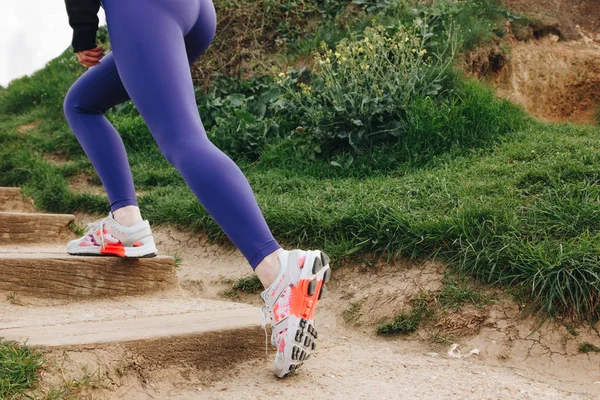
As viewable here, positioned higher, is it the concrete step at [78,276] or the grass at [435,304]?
the concrete step at [78,276]

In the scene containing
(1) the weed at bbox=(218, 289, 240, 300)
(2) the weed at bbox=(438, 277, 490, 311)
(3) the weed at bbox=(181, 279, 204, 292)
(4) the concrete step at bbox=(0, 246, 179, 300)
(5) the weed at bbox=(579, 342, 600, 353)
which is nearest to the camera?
(5) the weed at bbox=(579, 342, 600, 353)

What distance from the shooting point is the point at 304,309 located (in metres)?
1.99

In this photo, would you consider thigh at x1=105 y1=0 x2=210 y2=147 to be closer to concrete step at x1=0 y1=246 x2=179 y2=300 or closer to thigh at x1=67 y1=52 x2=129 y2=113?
thigh at x1=67 y1=52 x2=129 y2=113

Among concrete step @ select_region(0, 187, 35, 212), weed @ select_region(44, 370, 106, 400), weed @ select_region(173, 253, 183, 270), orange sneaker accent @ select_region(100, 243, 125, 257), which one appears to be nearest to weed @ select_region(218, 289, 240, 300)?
weed @ select_region(173, 253, 183, 270)

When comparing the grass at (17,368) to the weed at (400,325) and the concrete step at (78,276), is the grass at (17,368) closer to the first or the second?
the concrete step at (78,276)

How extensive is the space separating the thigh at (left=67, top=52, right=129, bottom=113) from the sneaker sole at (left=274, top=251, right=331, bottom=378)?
1162 mm

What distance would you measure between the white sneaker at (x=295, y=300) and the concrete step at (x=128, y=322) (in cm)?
30

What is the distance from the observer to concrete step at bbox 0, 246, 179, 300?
8.63ft

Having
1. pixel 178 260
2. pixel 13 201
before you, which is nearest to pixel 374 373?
pixel 178 260

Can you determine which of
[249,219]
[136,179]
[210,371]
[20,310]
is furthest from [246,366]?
[136,179]

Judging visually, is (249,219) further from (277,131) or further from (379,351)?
(277,131)

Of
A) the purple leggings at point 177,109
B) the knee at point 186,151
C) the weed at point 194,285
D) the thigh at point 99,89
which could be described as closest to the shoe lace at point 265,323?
the purple leggings at point 177,109

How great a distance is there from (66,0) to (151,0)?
318mm

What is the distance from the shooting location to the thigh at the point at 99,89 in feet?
8.45
